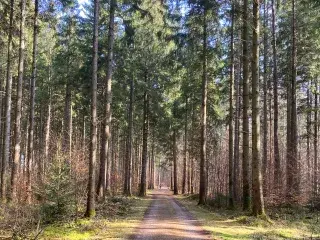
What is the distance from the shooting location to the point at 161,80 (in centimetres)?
3203

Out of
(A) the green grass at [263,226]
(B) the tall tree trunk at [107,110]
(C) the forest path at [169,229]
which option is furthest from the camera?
(B) the tall tree trunk at [107,110]

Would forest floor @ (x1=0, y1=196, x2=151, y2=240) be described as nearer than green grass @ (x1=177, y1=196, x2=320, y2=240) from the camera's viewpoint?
Yes

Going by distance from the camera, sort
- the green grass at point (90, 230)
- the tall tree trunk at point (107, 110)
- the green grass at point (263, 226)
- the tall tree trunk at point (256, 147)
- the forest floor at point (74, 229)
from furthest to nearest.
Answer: the tall tree trunk at point (107, 110) < the tall tree trunk at point (256, 147) < the green grass at point (263, 226) < the green grass at point (90, 230) < the forest floor at point (74, 229)

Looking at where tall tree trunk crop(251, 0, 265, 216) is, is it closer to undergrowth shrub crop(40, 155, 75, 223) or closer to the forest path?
the forest path

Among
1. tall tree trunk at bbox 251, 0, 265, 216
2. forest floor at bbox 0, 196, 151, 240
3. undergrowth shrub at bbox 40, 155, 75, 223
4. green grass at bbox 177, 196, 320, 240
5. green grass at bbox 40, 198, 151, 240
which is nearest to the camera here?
forest floor at bbox 0, 196, 151, 240

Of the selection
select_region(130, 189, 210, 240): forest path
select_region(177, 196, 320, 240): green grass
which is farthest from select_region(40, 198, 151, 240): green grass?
select_region(177, 196, 320, 240): green grass

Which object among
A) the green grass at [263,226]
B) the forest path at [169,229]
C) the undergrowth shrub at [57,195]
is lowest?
the green grass at [263,226]

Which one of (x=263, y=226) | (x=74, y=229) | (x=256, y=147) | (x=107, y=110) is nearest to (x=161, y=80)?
(x=107, y=110)

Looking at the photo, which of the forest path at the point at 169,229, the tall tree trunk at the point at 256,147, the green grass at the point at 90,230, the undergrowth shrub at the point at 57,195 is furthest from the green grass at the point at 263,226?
the undergrowth shrub at the point at 57,195

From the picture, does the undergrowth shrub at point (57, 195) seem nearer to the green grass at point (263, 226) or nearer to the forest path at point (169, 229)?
the forest path at point (169, 229)

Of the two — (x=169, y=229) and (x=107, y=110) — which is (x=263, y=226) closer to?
(x=169, y=229)

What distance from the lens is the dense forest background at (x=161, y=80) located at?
14719 millimetres

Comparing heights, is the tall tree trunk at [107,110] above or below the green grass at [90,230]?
above

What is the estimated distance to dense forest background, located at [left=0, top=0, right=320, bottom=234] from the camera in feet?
48.3
